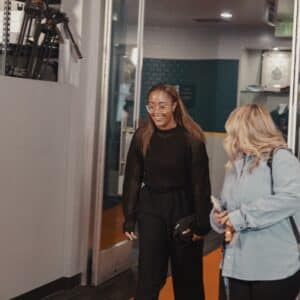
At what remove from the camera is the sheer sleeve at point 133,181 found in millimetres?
3170

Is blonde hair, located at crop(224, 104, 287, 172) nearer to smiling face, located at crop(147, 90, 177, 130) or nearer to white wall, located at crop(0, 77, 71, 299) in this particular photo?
smiling face, located at crop(147, 90, 177, 130)

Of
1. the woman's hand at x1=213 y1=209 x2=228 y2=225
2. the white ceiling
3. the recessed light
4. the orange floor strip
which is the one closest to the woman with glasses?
the woman's hand at x1=213 y1=209 x2=228 y2=225

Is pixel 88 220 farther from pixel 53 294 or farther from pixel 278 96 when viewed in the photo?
pixel 278 96

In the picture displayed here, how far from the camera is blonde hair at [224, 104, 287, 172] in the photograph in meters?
2.32

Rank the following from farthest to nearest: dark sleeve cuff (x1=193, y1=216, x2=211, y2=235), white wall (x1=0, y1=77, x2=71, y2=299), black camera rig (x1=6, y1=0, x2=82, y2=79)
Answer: black camera rig (x1=6, y1=0, x2=82, y2=79) < white wall (x1=0, y1=77, x2=71, y2=299) < dark sleeve cuff (x1=193, y1=216, x2=211, y2=235)

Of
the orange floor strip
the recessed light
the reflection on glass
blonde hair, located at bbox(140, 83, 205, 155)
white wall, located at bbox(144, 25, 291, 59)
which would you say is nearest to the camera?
blonde hair, located at bbox(140, 83, 205, 155)

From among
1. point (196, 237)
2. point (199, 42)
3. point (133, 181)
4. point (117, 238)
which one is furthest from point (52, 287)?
point (199, 42)

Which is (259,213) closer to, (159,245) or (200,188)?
(200,188)

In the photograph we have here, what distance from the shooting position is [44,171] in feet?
13.1

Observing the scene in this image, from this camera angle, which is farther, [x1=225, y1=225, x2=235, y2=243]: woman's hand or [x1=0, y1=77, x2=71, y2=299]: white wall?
[x1=0, y1=77, x2=71, y2=299]: white wall

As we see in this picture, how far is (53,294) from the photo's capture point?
13.8 ft

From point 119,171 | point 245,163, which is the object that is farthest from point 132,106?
point 245,163

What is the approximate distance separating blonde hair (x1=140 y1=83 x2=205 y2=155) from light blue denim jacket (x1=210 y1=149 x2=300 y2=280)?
29.3 inches

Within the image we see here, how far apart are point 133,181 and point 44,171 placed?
1.03m
